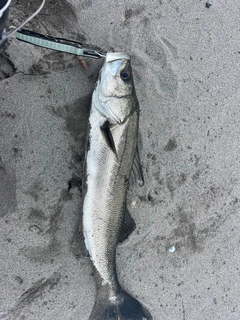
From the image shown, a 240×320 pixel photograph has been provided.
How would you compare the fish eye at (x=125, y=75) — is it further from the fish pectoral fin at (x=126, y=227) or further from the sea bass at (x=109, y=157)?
the fish pectoral fin at (x=126, y=227)

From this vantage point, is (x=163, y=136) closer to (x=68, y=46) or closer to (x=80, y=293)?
(x=68, y=46)

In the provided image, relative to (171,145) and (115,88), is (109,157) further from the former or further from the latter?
(171,145)

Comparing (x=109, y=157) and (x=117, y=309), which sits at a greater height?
(x=109, y=157)

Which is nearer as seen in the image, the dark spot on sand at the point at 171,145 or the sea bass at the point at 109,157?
the sea bass at the point at 109,157

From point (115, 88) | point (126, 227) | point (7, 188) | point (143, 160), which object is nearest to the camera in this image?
point (115, 88)

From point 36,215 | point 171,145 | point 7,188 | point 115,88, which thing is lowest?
point 171,145

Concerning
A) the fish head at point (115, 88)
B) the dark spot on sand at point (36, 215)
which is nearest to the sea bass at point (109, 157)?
the fish head at point (115, 88)

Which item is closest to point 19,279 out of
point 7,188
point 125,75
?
point 7,188
